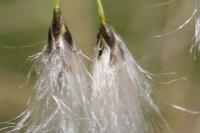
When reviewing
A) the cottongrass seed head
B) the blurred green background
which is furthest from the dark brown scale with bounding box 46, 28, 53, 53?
the blurred green background

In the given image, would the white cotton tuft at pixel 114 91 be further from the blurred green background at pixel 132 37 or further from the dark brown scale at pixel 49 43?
the blurred green background at pixel 132 37

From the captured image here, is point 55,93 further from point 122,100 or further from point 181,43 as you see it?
point 181,43

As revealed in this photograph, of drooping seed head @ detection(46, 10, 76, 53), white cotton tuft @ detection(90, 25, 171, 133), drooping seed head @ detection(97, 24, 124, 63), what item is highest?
drooping seed head @ detection(46, 10, 76, 53)

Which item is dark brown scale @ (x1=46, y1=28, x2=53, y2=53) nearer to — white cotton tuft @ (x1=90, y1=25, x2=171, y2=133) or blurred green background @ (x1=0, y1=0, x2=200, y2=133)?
white cotton tuft @ (x1=90, y1=25, x2=171, y2=133)

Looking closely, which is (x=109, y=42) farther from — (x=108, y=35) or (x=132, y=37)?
(x=132, y=37)

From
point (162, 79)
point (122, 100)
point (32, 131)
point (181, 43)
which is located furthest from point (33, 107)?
point (181, 43)

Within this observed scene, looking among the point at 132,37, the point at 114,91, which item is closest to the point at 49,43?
the point at 114,91

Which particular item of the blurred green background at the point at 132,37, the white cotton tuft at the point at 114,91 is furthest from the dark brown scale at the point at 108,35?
the blurred green background at the point at 132,37
